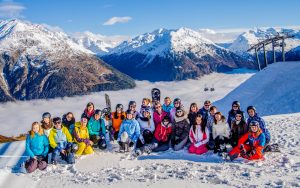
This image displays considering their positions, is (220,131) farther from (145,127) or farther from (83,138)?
(83,138)

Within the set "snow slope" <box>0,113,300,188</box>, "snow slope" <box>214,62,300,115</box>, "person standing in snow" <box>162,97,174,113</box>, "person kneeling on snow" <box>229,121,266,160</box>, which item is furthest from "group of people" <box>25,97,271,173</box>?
"snow slope" <box>214,62,300,115</box>

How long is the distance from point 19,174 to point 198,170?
234 inches

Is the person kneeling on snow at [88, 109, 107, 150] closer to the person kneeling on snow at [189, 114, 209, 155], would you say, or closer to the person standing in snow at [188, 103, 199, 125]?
the person standing in snow at [188, 103, 199, 125]

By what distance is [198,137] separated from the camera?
559 inches

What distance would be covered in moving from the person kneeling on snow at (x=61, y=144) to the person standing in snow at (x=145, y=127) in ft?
8.83

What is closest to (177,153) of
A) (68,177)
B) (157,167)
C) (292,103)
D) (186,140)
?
(186,140)

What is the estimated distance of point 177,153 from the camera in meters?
14.2

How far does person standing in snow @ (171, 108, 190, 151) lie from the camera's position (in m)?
14.8

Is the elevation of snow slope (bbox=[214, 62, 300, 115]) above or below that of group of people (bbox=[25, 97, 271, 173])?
above

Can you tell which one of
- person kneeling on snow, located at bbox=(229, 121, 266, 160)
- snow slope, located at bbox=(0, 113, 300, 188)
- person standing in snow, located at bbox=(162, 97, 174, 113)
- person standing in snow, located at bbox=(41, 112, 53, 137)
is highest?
person standing in snow, located at bbox=(162, 97, 174, 113)

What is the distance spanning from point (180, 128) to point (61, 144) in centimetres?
460

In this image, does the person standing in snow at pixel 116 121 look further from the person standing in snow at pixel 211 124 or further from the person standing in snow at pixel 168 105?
the person standing in snow at pixel 211 124

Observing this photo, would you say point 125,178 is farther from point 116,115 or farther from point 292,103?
point 292,103

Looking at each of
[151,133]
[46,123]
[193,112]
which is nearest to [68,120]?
[46,123]
